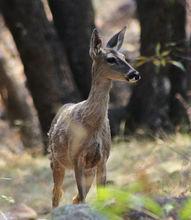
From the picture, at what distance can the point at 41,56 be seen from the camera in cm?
1216

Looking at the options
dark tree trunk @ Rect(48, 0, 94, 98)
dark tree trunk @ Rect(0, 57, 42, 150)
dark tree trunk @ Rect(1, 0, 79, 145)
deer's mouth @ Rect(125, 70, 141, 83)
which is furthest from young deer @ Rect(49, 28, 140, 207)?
dark tree trunk @ Rect(0, 57, 42, 150)

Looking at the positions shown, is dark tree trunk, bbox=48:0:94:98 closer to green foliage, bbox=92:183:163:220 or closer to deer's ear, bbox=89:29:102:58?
deer's ear, bbox=89:29:102:58

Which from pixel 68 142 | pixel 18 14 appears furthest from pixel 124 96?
pixel 68 142

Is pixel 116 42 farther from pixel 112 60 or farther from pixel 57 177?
pixel 57 177

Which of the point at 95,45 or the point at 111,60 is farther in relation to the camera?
the point at 95,45

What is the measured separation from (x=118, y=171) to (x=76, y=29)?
302cm

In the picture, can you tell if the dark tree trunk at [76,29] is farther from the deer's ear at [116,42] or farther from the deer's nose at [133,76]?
the deer's nose at [133,76]

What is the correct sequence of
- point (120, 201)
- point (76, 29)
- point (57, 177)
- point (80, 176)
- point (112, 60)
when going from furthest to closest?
point (76, 29), point (57, 177), point (80, 176), point (112, 60), point (120, 201)

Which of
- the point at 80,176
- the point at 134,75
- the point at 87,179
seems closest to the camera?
the point at 134,75

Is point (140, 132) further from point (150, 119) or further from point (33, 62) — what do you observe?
point (33, 62)

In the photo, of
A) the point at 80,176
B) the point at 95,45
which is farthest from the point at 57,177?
the point at 95,45

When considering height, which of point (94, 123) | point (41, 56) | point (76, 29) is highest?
point (94, 123)

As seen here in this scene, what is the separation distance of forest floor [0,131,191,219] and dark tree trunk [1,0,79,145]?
97cm

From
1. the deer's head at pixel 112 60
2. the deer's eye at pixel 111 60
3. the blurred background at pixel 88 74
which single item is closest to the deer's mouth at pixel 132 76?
the deer's head at pixel 112 60
